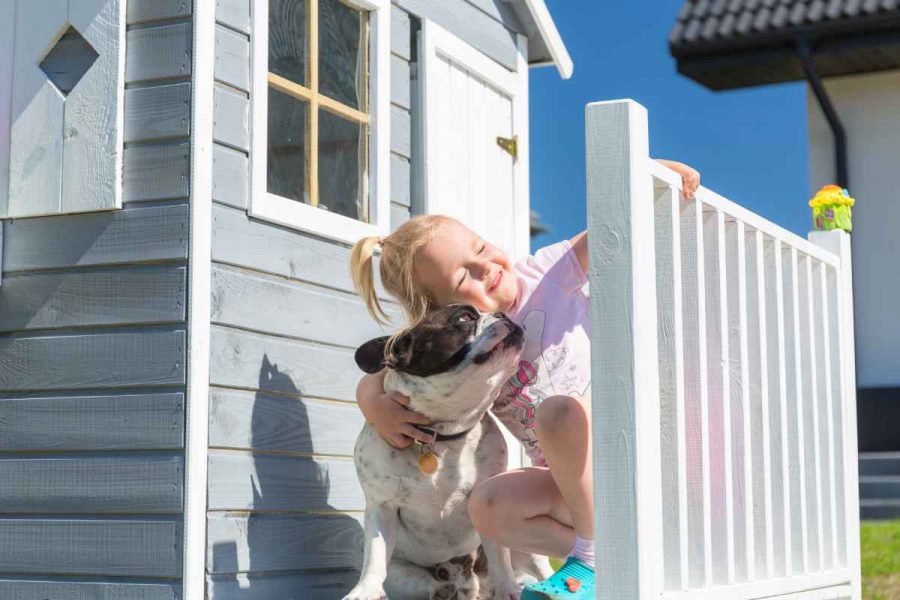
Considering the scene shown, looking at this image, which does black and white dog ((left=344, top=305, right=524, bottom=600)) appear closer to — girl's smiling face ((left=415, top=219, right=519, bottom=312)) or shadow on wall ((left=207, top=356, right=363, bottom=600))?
girl's smiling face ((left=415, top=219, right=519, bottom=312))

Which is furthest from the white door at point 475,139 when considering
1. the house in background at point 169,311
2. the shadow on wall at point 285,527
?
the shadow on wall at point 285,527

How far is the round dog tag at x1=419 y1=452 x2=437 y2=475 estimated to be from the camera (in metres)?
3.03

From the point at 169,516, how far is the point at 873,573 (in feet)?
9.12

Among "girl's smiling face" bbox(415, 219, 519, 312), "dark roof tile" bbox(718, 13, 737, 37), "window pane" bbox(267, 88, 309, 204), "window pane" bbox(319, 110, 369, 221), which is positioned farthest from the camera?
"dark roof tile" bbox(718, 13, 737, 37)

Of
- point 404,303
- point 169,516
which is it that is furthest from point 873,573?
point 169,516

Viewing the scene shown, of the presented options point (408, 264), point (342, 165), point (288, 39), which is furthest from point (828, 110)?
point (408, 264)

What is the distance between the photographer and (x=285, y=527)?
3396mm

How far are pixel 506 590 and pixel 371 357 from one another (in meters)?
0.67

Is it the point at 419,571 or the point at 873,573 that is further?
the point at 873,573

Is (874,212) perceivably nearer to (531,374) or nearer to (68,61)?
(531,374)

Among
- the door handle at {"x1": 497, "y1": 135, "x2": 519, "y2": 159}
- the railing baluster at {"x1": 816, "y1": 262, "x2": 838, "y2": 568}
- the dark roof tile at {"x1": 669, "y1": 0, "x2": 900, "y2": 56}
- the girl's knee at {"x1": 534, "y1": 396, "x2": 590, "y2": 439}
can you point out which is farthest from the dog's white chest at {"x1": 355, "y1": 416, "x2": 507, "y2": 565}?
the dark roof tile at {"x1": 669, "y1": 0, "x2": 900, "y2": 56}

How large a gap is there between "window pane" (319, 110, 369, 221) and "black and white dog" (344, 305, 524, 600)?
90 cm

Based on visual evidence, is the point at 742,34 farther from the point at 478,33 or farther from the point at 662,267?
the point at 662,267

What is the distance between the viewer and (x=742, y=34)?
866cm
